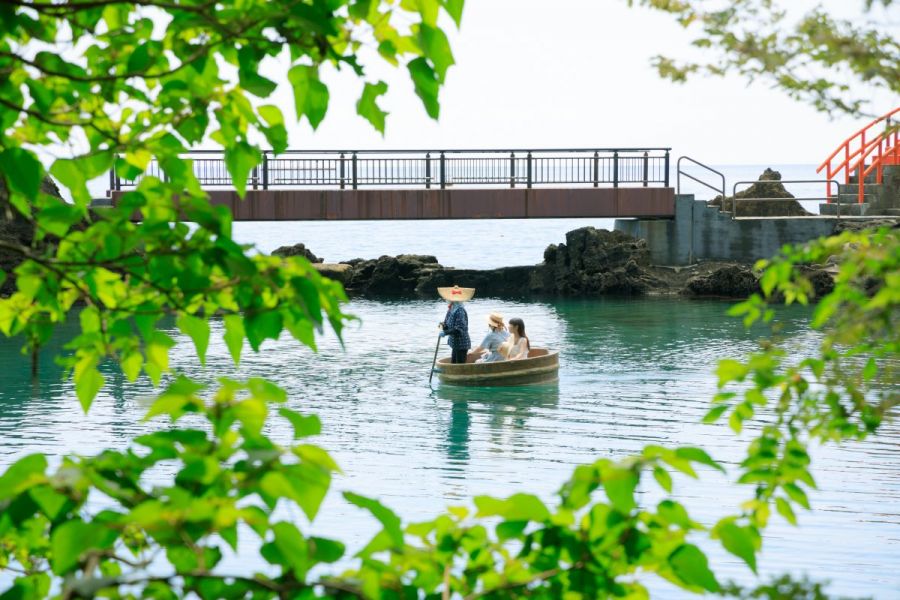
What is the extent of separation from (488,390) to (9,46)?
613 inches

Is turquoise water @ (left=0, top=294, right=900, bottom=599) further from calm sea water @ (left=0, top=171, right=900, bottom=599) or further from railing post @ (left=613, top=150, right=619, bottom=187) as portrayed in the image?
railing post @ (left=613, top=150, right=619, bottom=187)

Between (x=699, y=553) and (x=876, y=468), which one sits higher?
(x=699, y=553)

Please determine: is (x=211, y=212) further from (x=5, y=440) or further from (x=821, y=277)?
(x=821, y=277)

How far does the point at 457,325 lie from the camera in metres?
18.1

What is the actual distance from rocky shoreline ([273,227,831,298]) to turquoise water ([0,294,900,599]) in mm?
6267

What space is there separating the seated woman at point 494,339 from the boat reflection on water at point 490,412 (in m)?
0.62

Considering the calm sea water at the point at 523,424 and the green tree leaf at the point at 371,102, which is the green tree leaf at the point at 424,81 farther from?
the calm sea water at the point at 523,424

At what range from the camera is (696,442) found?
1396 centimetres

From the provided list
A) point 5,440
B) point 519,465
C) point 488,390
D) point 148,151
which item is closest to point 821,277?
point 488,390

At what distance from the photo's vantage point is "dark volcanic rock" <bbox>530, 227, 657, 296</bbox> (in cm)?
Result: 3431

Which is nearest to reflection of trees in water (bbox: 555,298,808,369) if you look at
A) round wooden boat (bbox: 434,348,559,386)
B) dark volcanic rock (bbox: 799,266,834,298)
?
dark volcanic rock (bbox: 799,266,834,298)

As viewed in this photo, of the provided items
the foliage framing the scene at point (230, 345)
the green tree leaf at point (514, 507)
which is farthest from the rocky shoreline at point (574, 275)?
the green tree leaf at point (514, 507)

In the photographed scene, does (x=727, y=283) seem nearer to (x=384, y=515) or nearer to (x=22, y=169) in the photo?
(x=22, y=169)

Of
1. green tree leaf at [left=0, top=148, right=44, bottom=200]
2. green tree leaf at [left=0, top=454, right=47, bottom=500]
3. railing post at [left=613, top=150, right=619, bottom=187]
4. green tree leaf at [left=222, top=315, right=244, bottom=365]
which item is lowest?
green tree leaf at [left=0, top=454, right=47, bottom=500]
